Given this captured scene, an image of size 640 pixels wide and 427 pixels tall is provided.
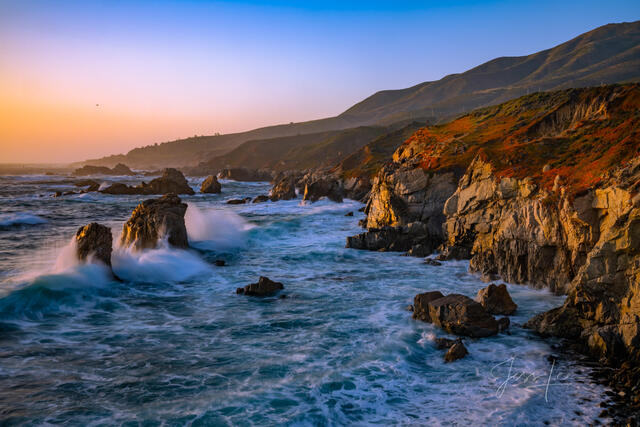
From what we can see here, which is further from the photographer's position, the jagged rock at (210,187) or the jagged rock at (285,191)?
the jagged rock at (210,187)

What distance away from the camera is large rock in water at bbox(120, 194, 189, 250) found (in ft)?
94.3

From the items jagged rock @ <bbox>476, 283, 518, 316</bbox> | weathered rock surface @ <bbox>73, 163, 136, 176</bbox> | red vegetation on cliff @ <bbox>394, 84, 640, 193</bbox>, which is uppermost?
weathered rock surface @ <bbox>73, 163, 136, 176</bbox>

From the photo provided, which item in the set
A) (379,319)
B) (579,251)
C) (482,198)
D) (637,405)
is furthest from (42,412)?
(482,198)

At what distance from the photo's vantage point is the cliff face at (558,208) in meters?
14.7

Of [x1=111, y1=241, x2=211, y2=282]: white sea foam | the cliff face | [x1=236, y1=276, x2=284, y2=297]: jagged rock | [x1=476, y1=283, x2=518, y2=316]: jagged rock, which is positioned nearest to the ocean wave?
[x1=111, y1=241, x2=211, y2=282]: white sea foam

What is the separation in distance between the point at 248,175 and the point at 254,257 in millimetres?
125083

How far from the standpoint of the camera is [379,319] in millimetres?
17391

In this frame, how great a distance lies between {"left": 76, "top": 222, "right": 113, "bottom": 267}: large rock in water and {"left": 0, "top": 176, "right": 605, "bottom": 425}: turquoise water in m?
0.81

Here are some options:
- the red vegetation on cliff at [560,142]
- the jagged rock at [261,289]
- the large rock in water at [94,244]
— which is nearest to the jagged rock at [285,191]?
the red vegetation on cliff at [560,142]

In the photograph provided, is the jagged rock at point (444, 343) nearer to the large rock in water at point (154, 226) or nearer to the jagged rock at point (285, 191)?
the large rock in water at point (154, 226)

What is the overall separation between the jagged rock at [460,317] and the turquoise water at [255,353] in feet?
1.55

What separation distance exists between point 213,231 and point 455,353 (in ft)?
95.3

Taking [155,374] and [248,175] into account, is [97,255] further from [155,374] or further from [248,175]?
[248,175]

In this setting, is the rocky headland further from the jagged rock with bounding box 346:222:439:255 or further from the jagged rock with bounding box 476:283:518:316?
the jagged rock with bounding box 476:283:518:316
